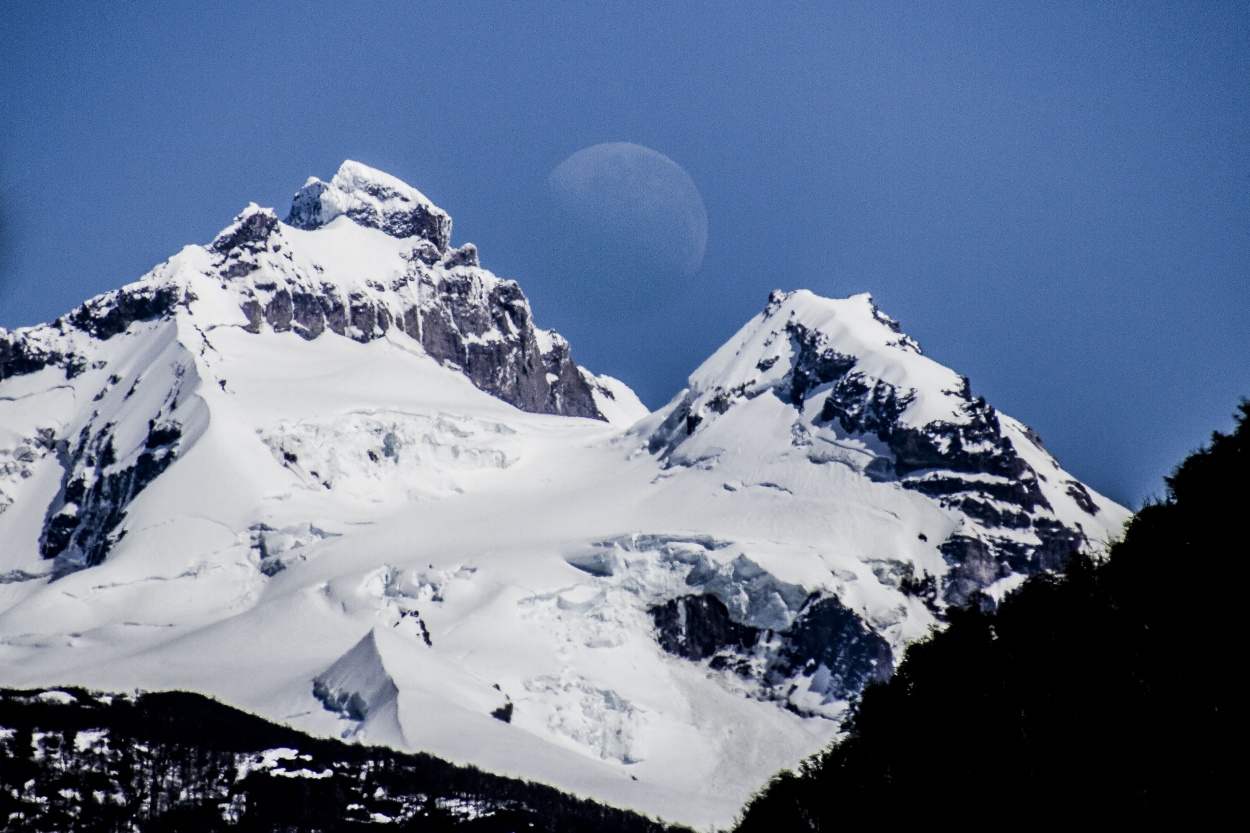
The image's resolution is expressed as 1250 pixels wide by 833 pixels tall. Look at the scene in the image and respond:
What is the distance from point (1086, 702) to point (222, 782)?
108834 mm

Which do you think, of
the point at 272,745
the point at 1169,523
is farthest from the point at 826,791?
the point at 272,745

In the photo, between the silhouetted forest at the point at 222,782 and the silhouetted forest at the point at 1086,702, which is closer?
the silhouetted forest at the point at 1086,702

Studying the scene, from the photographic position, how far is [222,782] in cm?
14462

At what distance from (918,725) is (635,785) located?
10834 centimetres

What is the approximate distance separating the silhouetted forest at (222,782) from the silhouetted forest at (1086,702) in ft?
233

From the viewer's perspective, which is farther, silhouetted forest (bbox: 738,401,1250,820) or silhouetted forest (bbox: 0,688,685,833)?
silhouetted forest (bbox: 0,688,685,833)

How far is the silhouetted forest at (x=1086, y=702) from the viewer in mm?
53844

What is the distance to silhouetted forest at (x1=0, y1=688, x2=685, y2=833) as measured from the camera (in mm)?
137000

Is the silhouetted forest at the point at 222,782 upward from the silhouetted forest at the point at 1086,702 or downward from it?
upward

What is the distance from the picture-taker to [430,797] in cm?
14625

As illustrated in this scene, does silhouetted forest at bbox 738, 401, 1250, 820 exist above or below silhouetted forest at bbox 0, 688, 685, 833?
below

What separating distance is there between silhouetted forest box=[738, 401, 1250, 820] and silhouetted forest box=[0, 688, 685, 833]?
70.9 m

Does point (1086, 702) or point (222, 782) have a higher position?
point (222, 782)

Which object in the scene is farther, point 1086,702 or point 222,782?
point 222,782
